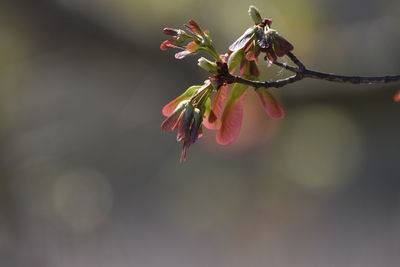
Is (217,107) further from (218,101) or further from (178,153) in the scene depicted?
(178,153)

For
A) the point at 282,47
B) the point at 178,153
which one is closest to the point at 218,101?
the point at 282,47

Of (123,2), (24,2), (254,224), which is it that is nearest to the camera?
(24,2)

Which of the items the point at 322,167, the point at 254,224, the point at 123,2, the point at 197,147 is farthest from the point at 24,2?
the point at 322,167

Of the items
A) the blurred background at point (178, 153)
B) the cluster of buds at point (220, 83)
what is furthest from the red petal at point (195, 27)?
the blurred background at point (178, 153)

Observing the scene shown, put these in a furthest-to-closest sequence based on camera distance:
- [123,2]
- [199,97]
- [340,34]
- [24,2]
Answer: [340,34], [123,2], [24,2], [199,97]

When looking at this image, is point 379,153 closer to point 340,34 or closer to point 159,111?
point 340,34

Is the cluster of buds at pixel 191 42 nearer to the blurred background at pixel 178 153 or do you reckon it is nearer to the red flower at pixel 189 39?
the red flower at pixel 189 39

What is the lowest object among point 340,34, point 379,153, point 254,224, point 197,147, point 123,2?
point 254,224

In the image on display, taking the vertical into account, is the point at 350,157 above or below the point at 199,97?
above
